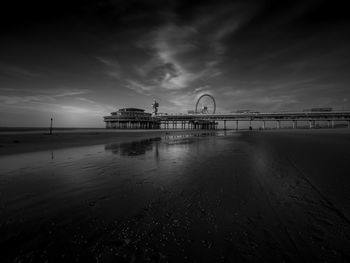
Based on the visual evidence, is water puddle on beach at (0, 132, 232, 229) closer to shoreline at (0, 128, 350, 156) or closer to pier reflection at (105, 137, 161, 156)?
pier reflection at (105, 137, 161, 156)

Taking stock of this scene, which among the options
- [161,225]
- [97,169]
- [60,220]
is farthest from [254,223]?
[97,169]

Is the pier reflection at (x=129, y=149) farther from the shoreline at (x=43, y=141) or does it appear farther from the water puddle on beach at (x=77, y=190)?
the shoreline at (x=43, y=141)

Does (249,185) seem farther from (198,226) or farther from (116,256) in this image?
(116,256)

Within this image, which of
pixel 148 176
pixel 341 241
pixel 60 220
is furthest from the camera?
pixel 148 176

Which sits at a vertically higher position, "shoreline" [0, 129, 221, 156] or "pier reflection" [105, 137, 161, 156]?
"shoreline" [0, 129, 221, 156]

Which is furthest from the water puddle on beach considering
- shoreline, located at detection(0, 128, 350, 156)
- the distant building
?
the distant building

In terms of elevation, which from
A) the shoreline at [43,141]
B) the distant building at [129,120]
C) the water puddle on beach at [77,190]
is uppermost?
the distant building at [129,120]

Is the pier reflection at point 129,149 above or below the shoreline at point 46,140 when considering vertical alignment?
below

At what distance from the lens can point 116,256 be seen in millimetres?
2279

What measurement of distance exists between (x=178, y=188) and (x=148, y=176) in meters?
1.76

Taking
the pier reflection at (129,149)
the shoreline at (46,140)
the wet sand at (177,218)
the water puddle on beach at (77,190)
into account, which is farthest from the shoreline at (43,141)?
the wet sand at (177,218)

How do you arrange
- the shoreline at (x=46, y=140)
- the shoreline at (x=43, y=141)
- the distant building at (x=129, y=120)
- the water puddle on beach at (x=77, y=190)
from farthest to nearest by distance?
the distant building at (x=129, y=120)
the shoreline at (x=46, y=140)
the shoreline at (x=43, y=141)
the water puddle on beach at (x=77, y=190)

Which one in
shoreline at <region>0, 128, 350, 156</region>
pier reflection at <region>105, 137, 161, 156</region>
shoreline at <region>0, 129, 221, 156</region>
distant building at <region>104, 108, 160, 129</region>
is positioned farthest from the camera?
distant building at <region>104, 108, 160, 129</region>

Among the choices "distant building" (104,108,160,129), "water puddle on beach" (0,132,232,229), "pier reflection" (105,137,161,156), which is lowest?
"water puddle on beach" (0,132,232,229)
